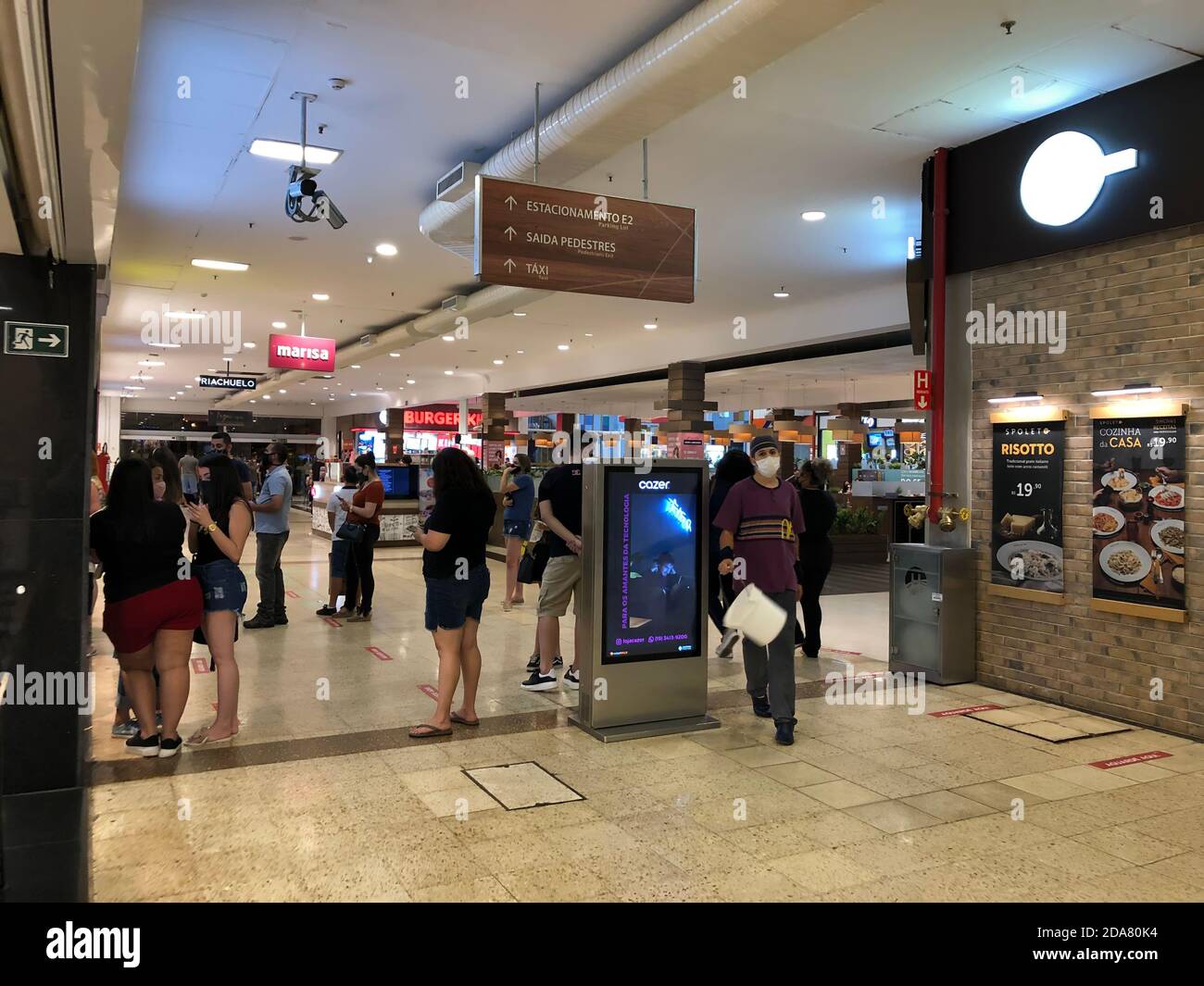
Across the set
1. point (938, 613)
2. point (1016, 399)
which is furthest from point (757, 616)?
point (1016, 399)

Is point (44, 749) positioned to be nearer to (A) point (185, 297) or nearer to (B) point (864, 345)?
(A) point (185, 297)

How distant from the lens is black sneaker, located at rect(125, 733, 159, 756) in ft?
13.9

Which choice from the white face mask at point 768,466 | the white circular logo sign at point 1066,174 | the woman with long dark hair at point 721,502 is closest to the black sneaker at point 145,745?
the woman with long dark hair at point 721,502

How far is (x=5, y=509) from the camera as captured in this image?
3854 millimetres

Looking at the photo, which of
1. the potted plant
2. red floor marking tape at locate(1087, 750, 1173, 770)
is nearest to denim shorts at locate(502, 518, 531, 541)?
red floor marking tape at locate(1087, 750, 1173, 770)

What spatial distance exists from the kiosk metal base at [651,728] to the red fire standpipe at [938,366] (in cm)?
257

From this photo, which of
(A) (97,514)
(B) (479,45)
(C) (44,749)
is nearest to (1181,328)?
(B) (479,45)

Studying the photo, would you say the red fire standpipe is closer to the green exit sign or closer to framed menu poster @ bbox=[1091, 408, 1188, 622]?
framed menu poster @ bbox=[1091, 408, 1188, 622]

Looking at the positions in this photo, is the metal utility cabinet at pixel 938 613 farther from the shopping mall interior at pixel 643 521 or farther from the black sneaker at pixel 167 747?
the black sneaker at pixel 167 747

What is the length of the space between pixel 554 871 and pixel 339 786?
1.30m

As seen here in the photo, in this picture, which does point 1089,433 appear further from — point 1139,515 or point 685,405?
point 685,405

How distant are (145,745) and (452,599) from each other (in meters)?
1.64

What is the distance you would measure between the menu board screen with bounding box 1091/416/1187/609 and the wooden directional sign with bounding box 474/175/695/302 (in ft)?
9.17

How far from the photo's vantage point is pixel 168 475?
441 cm
